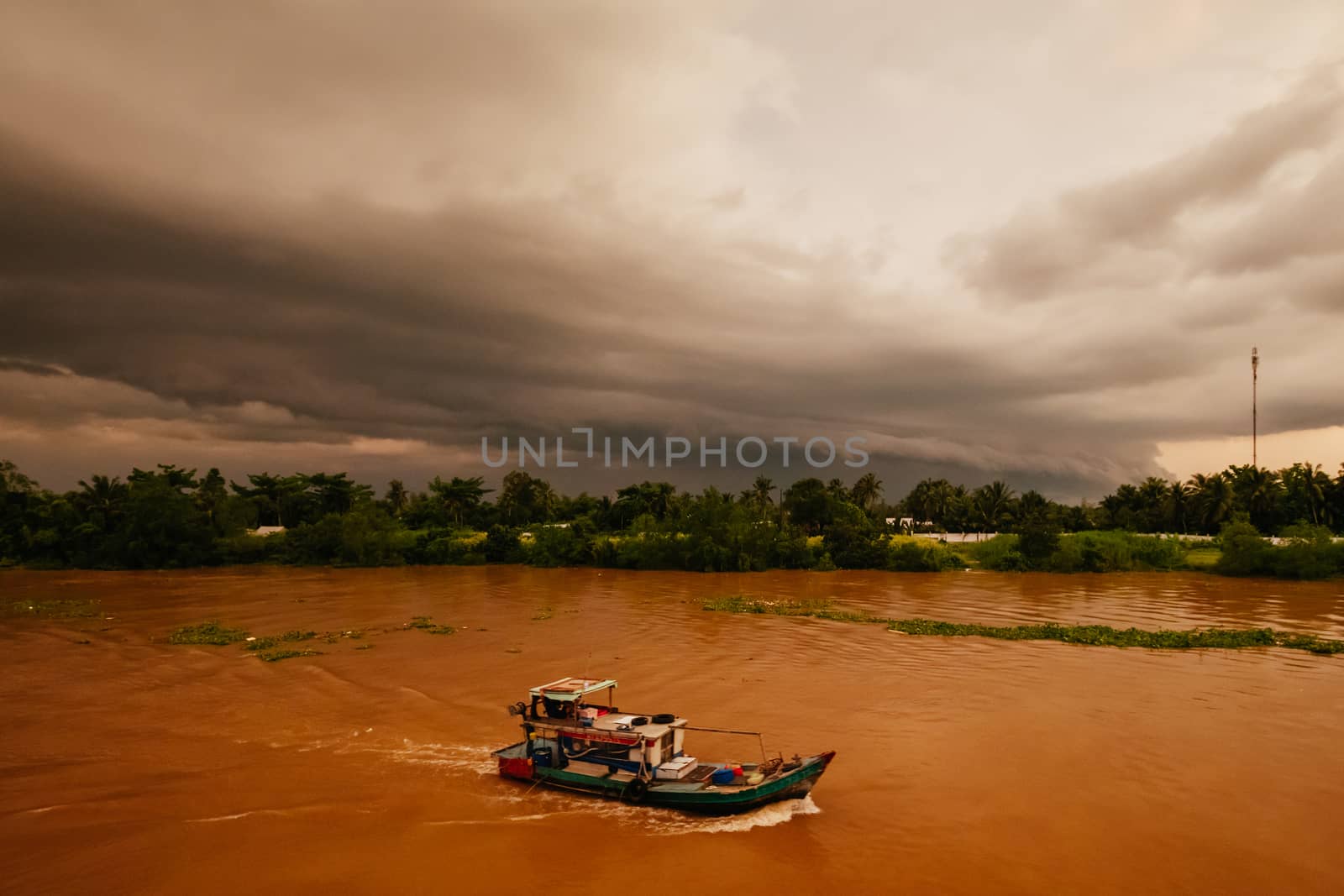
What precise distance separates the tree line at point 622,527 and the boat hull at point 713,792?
163 ft

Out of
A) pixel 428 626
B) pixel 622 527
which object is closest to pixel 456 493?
pixel 622 527

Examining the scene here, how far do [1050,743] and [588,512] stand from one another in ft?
281

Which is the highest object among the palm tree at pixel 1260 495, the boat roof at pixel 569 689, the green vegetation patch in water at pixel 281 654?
the palm tree at pixel 1260 495

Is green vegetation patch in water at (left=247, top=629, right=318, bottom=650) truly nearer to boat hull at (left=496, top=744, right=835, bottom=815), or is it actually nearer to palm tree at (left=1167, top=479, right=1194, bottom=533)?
boat hull at (left=496, top=744, right=835, bottom=815)

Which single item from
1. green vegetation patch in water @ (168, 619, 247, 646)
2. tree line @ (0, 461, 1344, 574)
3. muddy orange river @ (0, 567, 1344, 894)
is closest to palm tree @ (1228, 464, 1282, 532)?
tree line @ (0, 461, 1344, 574)

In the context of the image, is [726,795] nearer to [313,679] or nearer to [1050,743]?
[1050,743]

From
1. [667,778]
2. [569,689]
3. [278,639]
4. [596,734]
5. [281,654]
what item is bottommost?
[278,639]

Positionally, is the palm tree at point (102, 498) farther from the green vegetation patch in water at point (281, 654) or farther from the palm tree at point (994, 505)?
the palm tree at point (994, 505)

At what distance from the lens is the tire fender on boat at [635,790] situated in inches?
526

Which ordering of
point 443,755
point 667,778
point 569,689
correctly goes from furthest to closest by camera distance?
point 443,755 < point 569,689 < point 667,778

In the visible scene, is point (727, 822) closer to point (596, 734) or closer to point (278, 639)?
point (596, 734)

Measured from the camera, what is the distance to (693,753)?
16.8 m

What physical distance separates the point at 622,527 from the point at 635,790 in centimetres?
8234

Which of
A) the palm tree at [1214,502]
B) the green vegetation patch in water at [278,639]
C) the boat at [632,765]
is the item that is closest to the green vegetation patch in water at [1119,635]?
the boat at [632,765]
